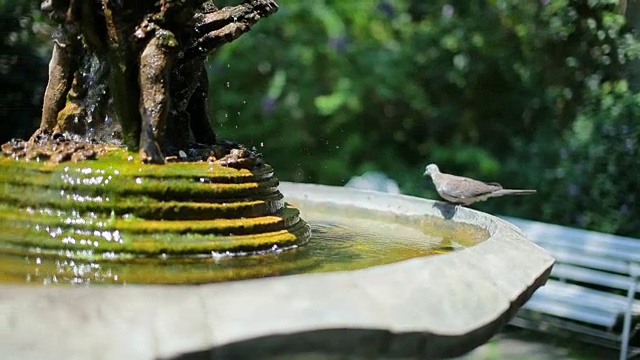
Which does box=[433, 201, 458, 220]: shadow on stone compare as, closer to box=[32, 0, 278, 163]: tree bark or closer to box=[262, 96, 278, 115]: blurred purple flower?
box=[32, 0, 278, 163]: tree bark

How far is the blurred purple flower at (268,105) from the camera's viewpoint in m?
9.95

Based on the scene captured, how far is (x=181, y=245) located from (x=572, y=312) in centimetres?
403

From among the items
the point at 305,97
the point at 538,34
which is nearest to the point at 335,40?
the point at 305,97

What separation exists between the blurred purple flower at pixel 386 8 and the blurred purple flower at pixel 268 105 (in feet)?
5.78

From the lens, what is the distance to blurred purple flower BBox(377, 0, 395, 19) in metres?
10.1

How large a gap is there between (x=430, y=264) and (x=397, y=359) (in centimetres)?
33

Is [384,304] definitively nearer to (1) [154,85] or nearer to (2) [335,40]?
(1) [154,85]

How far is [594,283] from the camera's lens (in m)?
6.18

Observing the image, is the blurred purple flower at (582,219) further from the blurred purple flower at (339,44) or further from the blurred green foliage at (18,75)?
the blurred green foliage at (18,75)

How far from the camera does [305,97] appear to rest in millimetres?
9977

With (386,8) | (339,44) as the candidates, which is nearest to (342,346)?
→ (339,44)

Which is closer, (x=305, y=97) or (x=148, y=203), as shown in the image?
(x=148, y=203)

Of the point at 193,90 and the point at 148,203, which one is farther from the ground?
the point at 193,90

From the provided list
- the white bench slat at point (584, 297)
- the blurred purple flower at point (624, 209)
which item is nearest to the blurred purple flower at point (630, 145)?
the blurred purple flower at point (624, 209)
